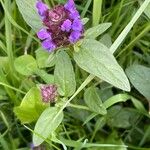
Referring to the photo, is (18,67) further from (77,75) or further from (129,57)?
(129,57)

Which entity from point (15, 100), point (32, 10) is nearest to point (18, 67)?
point (15, 100)

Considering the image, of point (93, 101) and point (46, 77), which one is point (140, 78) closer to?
point (93, 101)

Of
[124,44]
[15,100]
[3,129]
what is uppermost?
[124,44]

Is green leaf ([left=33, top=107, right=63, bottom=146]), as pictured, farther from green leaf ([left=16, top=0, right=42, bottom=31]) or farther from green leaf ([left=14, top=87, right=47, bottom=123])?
green leaf ([left=16, top=0, right=42, bottom=31])

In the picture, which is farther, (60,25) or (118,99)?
(118,99)

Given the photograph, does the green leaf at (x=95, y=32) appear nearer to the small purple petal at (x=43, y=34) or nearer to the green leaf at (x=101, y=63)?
the green leaf at (x=101, y=63)

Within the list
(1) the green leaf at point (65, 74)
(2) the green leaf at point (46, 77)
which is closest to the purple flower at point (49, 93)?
(1) the green leaf at point (65, 74)

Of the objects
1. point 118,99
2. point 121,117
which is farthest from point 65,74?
point 121,117
